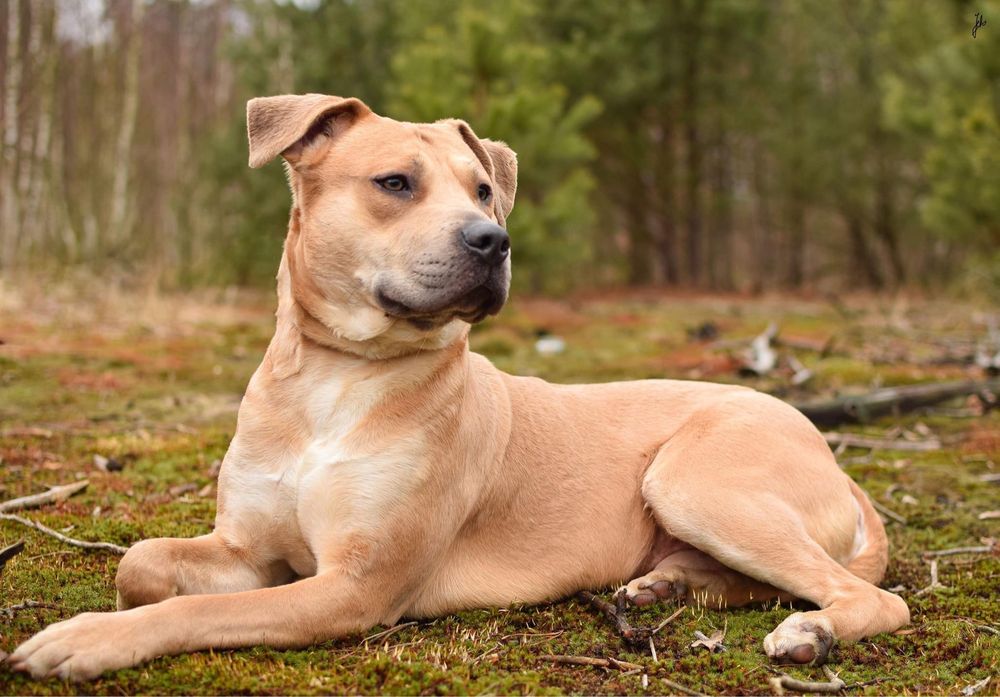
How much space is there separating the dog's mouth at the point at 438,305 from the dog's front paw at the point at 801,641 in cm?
161

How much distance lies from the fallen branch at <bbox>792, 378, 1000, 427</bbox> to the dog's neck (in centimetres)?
421

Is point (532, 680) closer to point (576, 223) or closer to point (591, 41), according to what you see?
point (576, 223)

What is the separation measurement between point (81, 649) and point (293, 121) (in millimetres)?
2153

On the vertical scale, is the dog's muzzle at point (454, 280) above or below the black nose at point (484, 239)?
below

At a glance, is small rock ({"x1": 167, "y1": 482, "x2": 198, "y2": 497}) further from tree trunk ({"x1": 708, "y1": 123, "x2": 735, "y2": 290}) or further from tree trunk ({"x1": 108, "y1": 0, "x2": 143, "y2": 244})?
tree trunk ({"x1": 708, "y1": 123, "x2": 735, "y2": 290})

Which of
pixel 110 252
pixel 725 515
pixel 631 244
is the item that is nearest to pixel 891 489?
pixel 725 515

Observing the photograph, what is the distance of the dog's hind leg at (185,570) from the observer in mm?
3463

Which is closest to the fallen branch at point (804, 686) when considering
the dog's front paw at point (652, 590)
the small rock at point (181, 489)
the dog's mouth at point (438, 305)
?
the dog's front paw at point (652, 590)

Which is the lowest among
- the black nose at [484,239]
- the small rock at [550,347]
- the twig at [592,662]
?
the small rock at [550,347]

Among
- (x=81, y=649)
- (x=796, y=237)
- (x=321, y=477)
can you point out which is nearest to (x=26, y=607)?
(x=81, y=649)

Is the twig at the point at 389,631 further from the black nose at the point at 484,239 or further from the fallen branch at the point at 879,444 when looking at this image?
the fallen branch at the point at 879,444

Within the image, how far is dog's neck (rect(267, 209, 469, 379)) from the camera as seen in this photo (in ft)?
12.5

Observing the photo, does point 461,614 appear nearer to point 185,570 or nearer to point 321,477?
point 321,477

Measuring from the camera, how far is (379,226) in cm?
374
